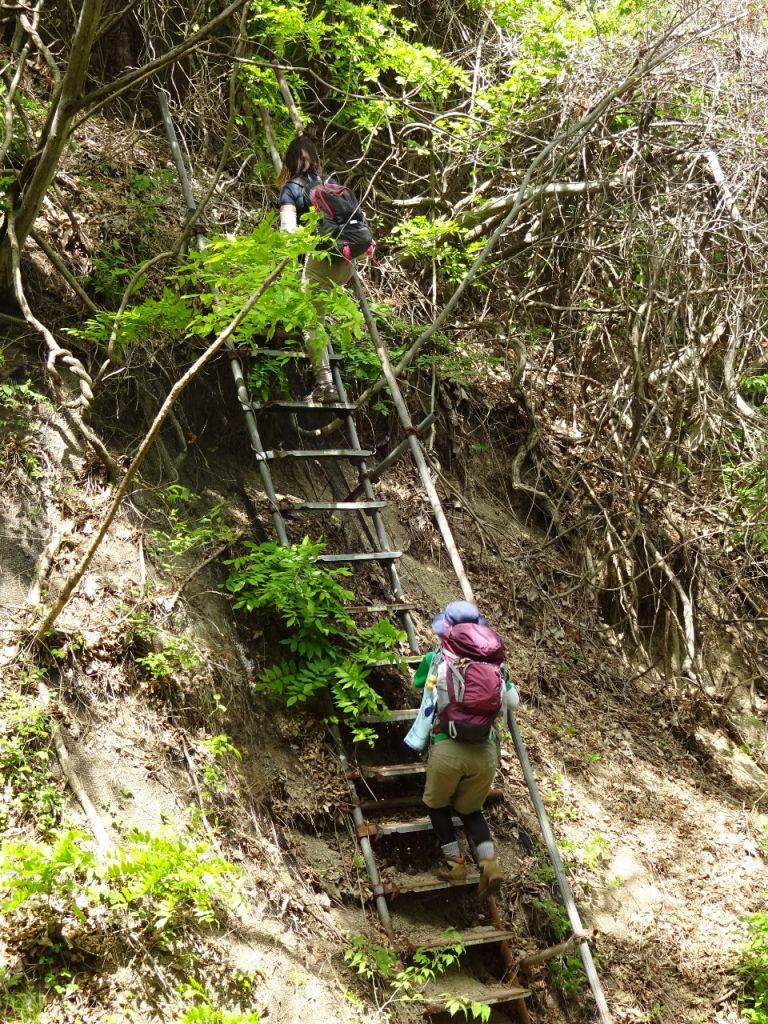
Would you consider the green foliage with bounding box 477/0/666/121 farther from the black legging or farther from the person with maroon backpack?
the black legging

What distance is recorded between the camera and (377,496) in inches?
253

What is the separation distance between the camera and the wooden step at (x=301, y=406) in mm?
5303

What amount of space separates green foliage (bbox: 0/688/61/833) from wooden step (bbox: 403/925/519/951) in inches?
74.5

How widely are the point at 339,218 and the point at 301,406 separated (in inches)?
46.9

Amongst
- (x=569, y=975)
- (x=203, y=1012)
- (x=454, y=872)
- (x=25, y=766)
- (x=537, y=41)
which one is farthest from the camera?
(x=537, y=41)

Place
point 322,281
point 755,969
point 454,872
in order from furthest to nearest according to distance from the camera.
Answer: point 322,281
point 755,969
point 454,872

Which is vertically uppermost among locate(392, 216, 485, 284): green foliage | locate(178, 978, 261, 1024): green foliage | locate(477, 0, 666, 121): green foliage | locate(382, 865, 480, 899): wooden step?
locate(477, 0, 666, 121): green foliage

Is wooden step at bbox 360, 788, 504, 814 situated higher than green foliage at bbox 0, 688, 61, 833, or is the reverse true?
green foliage at bbox 0, 688, 61, 833

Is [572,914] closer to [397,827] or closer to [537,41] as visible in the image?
[397,827]

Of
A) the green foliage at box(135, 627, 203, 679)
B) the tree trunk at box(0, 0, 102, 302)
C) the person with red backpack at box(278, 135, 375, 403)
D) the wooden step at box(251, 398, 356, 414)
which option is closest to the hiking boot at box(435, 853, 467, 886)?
the green foliage at box(135, 627, 203, 679)

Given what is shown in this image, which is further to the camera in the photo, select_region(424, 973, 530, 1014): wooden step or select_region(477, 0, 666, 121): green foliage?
select_region(477, 0, 666, 121): green foliage

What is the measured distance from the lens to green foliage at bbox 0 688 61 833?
11.2 ft

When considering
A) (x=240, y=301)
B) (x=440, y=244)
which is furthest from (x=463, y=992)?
(x=440, y=244)

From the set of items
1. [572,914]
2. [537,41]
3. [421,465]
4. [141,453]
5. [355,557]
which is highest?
[537,41]
